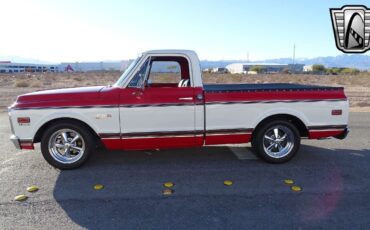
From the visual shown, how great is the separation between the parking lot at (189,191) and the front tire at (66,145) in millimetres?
172

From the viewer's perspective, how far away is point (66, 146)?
500 cm

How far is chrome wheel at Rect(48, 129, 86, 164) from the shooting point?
195 inches

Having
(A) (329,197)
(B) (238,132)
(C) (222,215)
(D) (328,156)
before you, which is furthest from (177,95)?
(D) (328,156)

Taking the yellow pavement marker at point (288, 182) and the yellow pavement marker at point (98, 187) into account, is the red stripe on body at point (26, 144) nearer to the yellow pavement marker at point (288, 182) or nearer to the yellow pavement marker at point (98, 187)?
the yellow pavement marker at point (98, 187)

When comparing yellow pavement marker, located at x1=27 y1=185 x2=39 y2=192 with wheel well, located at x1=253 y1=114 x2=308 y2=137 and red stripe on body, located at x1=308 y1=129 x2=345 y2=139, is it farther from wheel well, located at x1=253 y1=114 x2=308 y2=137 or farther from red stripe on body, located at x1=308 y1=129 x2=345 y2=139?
red stripe on body, located at x1=308 y1=129 x2=345 y2=139

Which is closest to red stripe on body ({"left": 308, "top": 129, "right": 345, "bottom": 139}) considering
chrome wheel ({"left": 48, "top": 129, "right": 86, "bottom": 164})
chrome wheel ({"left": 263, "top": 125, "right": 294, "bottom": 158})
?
chrome wheel ({"left": 263, "top": 125, "right": 294, "bottom": 158})

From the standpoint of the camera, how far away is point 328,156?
5.82m

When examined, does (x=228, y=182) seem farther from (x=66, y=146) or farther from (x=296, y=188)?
(x=66, y=146)

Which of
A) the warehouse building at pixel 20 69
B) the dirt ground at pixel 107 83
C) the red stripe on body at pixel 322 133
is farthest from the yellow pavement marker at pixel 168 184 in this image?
the warehouse building at pixel 20 69

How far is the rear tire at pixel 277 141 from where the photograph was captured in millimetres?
5281

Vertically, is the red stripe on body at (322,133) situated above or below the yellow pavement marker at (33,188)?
above

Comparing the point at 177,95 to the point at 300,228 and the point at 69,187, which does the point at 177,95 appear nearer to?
the point at 69,187

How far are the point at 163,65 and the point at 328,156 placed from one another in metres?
3.64

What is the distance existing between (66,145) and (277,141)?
3644 mm
